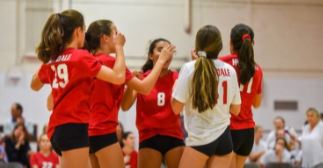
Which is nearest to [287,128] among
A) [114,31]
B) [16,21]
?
[16,21]

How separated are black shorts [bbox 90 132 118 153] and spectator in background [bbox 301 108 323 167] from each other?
7408 millimetres

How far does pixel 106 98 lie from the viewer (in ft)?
15.6

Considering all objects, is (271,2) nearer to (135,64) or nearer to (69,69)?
(135,64)

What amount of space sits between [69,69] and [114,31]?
0.82 metres

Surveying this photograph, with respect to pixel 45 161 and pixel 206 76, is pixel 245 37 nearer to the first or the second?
pixel 206 76

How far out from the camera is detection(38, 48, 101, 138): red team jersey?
4.15 m

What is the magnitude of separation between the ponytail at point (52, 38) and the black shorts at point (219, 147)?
1281 millimetres

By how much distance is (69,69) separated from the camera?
418 centimetres

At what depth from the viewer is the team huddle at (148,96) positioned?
165 inches

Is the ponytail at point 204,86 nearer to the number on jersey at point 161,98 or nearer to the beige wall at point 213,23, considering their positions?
the number on jersey at point 161,98

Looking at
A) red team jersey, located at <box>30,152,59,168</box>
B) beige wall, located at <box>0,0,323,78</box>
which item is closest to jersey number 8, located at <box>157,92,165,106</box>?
red team jersey, located at <box>30,152,59,168</box>

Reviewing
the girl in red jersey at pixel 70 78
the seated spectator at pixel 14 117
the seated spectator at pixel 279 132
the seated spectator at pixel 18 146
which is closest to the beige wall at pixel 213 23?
the seated spectator at pixel 14 117

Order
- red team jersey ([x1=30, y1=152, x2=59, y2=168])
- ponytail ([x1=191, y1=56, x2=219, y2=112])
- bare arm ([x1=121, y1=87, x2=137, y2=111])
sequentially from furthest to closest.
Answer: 1. red team jersey ([x1=30, y1=152, x2=59, y2=168])
2. bare arm ([x1=121, y1=87, x2=137, y2=111])
3. ponytail ([x1=191, y1=56, x2=219, y2=112])

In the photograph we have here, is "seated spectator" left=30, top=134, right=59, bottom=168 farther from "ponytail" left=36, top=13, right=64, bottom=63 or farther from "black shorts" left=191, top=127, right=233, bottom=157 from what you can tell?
"ponytail" left=36, top=13, right=64, bottom=63
